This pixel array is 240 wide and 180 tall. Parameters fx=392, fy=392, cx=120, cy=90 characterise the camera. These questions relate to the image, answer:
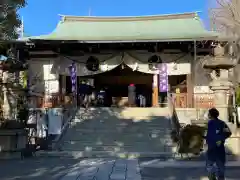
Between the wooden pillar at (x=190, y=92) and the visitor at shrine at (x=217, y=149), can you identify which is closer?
the visitor at shrine at (x=217, y=149)

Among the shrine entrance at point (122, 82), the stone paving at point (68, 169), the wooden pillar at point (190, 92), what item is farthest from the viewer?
the shrine entrance at point (122, 82)

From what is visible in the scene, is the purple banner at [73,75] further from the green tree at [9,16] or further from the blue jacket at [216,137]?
the blue jacket at [216,137]

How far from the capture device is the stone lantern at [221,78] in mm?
13352

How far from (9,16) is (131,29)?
51.8 feet

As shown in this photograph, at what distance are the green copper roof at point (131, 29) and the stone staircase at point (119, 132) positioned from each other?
4.01 metres

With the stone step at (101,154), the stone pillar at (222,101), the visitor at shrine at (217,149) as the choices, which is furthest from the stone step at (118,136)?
the visitor at shrine at (217,149)

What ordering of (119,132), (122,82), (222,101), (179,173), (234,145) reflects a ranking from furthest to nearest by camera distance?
(122,82) → (119,132) → (222,101) → (234,145) → (179,173)

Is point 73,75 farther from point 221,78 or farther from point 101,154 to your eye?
point 221,78

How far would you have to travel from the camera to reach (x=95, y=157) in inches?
514

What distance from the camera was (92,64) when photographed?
75.1 feet

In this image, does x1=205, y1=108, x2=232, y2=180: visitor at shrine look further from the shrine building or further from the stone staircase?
the shrine building

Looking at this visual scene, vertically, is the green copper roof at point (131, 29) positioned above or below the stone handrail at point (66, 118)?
above

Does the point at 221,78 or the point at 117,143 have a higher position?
the point at 221,78

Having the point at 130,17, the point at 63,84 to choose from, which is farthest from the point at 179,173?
the point at 130,17
